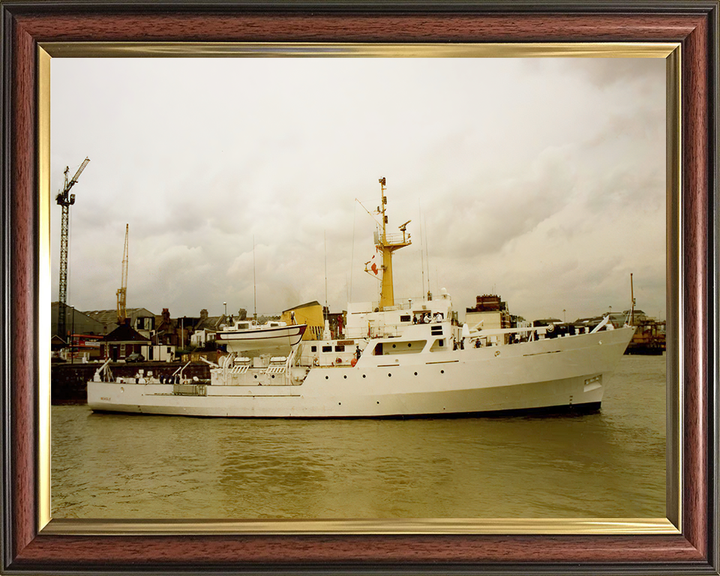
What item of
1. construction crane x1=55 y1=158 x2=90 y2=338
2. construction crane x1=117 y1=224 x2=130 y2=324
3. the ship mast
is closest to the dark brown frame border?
construction crane x1=55 y1=158 x2=90 y2=338

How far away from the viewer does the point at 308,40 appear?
5.96 feet

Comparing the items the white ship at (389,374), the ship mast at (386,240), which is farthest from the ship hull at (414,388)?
the ship mast at (386,240)

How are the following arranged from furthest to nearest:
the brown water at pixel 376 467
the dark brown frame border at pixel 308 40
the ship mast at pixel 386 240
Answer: the ship mast at pixel 386 240, the brown water at pixel 376 467, the dark brown frame border at pixel 308 40

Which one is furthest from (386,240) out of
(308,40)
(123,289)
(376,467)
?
(123,289)

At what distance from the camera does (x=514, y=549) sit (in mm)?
1713

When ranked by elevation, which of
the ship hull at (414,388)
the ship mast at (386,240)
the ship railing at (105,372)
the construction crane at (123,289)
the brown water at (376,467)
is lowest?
the brown water at (376,467)

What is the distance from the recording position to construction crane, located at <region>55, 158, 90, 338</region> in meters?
1.91

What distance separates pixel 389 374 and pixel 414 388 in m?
0.20

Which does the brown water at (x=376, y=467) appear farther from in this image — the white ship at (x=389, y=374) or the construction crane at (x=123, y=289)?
the construction crane at (x=123, y=289)

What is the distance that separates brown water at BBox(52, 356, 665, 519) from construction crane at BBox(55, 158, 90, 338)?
1.16 feet

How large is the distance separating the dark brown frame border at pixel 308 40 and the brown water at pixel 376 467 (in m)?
0.12

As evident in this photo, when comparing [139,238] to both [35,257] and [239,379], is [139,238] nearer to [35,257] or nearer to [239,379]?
[35,257]

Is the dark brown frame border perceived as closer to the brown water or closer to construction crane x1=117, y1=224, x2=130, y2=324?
the brown water

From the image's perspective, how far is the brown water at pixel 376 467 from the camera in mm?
1871
